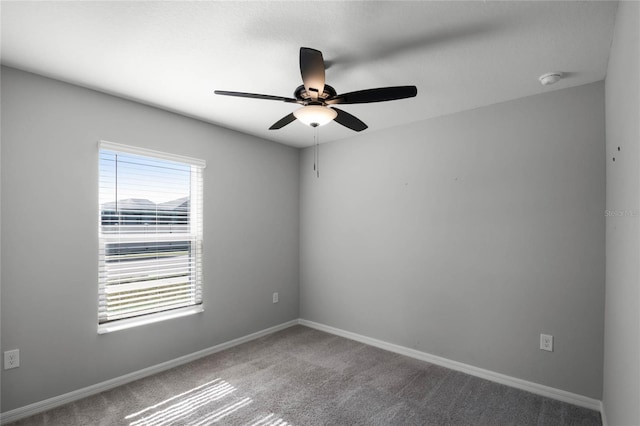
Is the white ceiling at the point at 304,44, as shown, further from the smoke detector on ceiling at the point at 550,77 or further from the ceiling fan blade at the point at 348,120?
the ceiling fan blade at the point at 348,120

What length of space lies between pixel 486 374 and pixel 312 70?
2.96 metres

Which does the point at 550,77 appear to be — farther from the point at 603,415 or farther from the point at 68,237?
the point at 68,237

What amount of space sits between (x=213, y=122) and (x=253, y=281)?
190cm

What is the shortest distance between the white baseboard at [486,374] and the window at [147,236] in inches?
75.9

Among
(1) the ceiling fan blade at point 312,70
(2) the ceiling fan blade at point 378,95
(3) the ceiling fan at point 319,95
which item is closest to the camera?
(1) the ceiling fan blade at point 312,70

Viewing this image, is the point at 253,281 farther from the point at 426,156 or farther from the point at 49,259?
the point at 426,156

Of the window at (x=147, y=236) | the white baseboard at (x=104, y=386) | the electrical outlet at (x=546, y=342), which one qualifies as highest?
the window at (x=147, y=236)

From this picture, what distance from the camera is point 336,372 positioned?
3.07m

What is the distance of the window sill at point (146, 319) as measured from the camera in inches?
109

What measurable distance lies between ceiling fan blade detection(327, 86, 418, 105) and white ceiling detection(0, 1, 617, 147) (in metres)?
0.34

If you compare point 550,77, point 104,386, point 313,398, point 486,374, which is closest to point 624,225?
point 550,77

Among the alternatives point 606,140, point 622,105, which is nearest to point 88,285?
point 622,105

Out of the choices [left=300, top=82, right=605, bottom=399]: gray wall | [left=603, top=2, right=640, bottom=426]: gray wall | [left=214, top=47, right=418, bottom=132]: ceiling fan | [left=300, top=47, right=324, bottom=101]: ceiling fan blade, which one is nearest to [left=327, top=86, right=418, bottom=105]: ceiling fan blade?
[left=214, top=47, right=418, bottom=132]: ceiling fan

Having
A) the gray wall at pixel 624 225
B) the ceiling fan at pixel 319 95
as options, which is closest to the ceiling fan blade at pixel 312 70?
the ceiling fan at pixel 319 95
